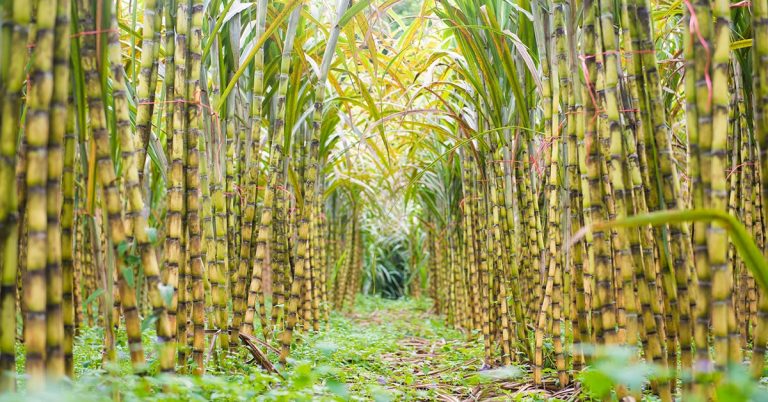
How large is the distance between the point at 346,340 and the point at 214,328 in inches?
47.0

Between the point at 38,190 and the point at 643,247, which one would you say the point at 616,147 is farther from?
the point at 38,190

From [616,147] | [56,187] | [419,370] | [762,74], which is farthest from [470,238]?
[56,187]

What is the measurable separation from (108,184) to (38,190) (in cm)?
14

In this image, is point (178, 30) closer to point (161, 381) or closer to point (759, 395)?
point (161, 381)

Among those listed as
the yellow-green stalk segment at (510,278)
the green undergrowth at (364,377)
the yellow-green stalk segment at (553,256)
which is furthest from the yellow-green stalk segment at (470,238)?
the yellow-green stalk segment at (553,256)

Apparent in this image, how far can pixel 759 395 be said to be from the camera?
31.6 inches

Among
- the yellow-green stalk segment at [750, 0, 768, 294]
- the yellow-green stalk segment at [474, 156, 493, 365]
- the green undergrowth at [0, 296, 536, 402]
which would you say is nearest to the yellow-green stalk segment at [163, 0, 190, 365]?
the green undergrowth at [0, 296, 536, 402]

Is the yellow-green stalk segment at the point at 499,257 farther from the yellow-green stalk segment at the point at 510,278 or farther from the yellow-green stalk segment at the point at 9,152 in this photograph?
the yellow-green stalk segment at the point at 9,152

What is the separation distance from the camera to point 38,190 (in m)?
1.08

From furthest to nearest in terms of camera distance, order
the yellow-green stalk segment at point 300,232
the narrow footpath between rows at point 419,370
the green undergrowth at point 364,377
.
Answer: the yellow-green stalk segment at point 300,232 → the narrow footpath between rows at point 419,370 → the green undergrowth at point 364,377

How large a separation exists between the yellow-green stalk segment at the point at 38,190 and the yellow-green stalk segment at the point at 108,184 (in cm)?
12

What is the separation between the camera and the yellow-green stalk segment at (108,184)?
1207 mm

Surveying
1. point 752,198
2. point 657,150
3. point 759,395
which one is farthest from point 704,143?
point 752,198

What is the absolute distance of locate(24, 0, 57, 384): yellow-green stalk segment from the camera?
1067mm
